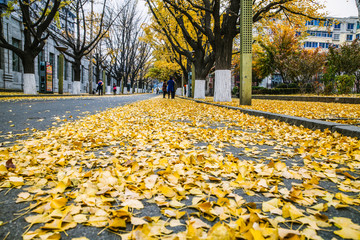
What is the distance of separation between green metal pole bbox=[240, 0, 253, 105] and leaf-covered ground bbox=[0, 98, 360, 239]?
6.79 metres

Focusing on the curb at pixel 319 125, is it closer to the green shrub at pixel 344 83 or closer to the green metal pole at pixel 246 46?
the green metal pole at pixel 246 46

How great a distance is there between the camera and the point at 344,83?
625 inches

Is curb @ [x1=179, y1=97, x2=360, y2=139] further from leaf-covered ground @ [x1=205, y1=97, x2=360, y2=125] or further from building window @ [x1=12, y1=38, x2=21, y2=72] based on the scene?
building window @ [x1=12, y1=38, x2=21, y2=72]

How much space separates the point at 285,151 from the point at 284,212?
1749mm

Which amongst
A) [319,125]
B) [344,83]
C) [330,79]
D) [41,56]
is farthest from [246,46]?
[41,56]

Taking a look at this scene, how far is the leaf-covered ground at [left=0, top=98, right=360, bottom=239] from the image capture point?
4.02ft

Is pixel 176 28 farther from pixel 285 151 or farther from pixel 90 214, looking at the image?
pixel 90 214

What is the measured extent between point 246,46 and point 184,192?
8.99 metres

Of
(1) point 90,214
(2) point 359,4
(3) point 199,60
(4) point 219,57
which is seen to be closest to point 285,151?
(1) point 90,214

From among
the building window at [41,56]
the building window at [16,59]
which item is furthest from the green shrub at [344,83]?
the building window at [41,56]

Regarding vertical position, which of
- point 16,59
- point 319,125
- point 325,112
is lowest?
point 319,125

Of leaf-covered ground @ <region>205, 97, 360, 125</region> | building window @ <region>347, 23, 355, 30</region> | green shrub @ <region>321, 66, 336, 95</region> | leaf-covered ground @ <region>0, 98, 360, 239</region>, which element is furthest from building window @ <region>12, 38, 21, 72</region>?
building window @ <region>347, 23, 355, 30</region>

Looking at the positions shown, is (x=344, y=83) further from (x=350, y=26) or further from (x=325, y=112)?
(x=350, y=26)

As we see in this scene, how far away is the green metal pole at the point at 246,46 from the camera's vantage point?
374 inches
